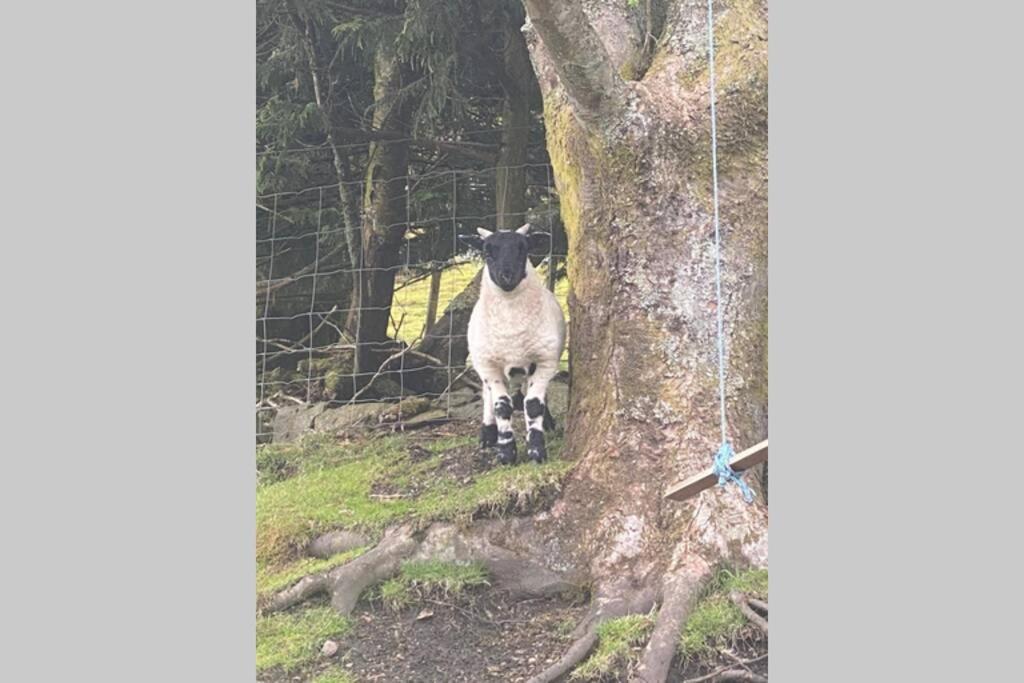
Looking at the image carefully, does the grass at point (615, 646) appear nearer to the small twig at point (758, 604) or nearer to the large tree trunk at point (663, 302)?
the large tree trunk at point (663, 302)

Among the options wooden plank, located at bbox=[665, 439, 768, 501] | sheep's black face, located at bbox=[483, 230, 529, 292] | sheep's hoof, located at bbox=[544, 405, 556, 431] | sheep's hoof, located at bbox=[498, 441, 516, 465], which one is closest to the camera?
wooden plank, located at bbox=[665, 439, 768, 501]

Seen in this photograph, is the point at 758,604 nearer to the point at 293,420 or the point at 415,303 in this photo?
the point at 293,420

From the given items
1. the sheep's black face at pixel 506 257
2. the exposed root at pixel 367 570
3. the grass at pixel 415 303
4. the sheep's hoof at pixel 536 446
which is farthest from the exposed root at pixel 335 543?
the grass at pixel 415 303

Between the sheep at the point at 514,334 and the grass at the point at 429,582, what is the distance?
30.2 inches

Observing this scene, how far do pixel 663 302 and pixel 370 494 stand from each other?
6.88 feet

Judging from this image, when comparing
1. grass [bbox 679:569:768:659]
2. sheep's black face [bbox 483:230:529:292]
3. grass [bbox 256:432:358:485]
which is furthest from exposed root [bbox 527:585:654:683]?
grass [bbox 256:432:358:485]

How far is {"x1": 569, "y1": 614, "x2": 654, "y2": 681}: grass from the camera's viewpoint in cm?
460

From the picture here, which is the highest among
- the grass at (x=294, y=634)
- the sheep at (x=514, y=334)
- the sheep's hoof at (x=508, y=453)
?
the sheep at (x=514, y=334)

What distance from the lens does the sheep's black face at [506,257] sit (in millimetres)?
5578

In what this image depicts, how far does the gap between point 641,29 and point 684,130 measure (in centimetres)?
88

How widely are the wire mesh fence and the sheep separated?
1.70 m

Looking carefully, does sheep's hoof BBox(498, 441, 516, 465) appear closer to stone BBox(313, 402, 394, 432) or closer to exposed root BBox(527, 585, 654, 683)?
exposed root BBox(527, 585, 654, 683)

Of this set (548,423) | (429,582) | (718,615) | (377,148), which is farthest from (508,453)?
(377,148)

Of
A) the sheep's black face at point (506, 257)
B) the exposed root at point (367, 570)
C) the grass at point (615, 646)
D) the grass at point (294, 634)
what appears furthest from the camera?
the sheep's black face at point (506, 257)
